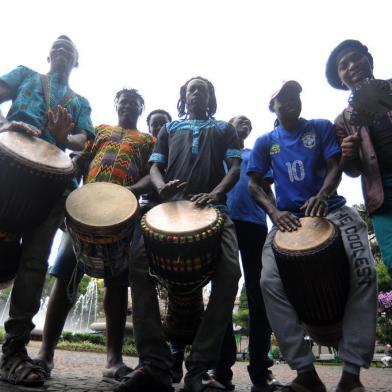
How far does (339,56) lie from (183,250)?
6.41ft

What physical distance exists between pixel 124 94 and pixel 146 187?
104cm

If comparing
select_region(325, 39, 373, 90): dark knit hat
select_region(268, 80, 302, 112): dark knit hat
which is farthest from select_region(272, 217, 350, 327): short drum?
select_region(325, 39, 373, 90): dark knit hat

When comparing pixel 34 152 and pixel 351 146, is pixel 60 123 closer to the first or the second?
pixel 34 152

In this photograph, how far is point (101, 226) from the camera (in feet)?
8.25

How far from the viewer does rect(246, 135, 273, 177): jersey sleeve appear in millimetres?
3100

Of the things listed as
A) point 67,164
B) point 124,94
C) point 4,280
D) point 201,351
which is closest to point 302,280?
point 201,351

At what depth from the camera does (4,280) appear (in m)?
2.83

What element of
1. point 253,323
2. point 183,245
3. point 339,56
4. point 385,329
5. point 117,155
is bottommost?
point 385,329

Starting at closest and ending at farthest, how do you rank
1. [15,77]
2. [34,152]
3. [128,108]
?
[34,152] < [15,77] < [128,108]

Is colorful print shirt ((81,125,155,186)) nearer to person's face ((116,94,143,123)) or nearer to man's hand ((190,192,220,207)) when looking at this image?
person's face ((116,94,143,123))

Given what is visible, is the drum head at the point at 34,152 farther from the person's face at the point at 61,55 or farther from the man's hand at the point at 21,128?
the person's face at the point at 61,55

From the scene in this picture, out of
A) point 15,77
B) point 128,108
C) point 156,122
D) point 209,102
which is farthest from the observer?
point 156,122

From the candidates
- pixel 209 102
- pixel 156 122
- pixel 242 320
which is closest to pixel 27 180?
pixel 209 102

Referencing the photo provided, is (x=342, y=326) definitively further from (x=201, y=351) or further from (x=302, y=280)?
(x=201, y=351)
